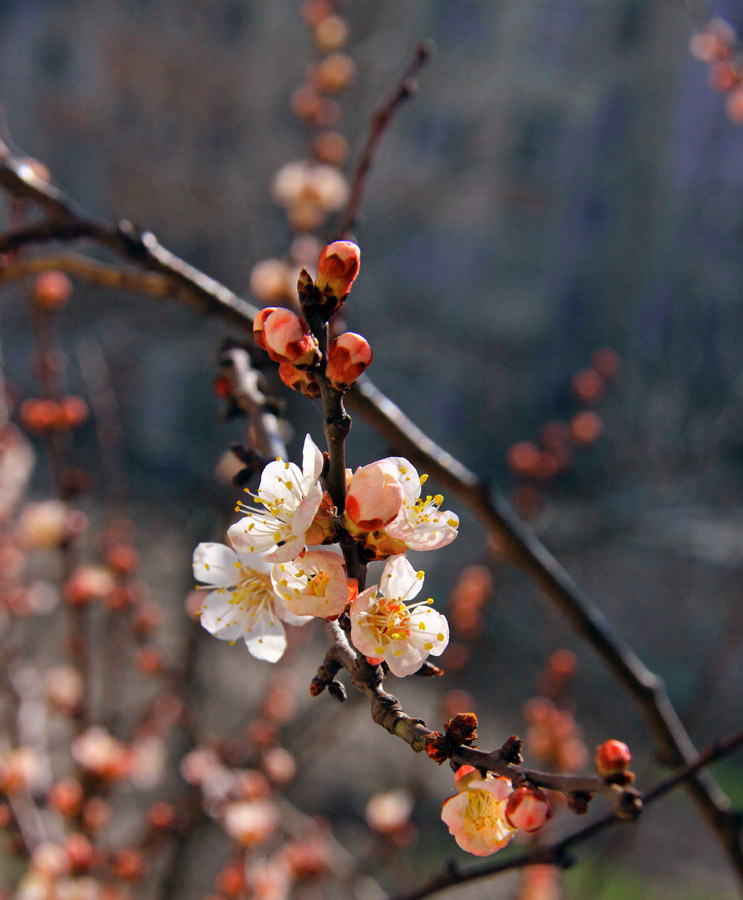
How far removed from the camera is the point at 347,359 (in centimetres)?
27

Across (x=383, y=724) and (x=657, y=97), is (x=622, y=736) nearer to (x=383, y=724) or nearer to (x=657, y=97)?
(x=383, y=724)

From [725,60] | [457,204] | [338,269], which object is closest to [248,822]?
[338,269]

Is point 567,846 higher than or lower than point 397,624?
lower

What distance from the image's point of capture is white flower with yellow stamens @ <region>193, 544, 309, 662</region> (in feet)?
1.12

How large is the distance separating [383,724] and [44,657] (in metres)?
2.26

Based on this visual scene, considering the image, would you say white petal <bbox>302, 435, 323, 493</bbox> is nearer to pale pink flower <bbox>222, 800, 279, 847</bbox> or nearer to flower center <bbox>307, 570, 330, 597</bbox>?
flower center <bbox>307, 570, 330, 597</bbox>

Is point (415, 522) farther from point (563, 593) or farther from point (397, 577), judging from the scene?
point (563, 593)

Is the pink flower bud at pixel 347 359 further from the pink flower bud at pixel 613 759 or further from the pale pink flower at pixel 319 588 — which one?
the pink flower bud at pixel 613 759

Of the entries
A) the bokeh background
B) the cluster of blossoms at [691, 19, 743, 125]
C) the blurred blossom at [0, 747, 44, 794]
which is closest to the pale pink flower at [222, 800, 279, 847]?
the blurred blossom at [0, 747, 44, 794]

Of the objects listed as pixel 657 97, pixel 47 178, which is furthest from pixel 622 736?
pixel 657 97

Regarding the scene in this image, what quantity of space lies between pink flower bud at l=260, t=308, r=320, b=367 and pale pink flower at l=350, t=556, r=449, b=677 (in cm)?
9

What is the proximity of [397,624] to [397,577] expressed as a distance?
0.03m

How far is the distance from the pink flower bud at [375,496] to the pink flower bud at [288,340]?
51 mm

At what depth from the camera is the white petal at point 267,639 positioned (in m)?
0.33
